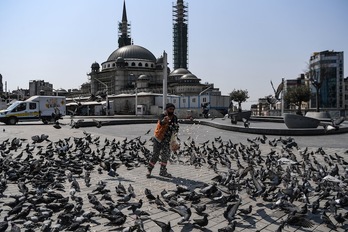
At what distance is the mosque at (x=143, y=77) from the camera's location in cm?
6362

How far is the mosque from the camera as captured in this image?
209 ft

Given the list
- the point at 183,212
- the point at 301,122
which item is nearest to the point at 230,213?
the point at 183,212

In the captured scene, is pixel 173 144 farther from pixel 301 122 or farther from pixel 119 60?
pixel 119 60

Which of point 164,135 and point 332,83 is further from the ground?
point 332,83

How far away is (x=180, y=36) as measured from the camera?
120500mm

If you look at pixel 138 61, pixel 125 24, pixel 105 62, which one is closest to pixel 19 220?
pixel 138 61

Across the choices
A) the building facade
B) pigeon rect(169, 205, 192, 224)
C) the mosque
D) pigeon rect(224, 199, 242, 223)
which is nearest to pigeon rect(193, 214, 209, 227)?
pigeon rect(169, 205, 192, 224)

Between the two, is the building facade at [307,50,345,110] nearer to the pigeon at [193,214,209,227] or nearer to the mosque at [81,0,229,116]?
the mosque at [81,0,229,116]

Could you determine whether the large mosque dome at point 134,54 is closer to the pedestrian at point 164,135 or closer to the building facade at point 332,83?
the building facade at point 332,83

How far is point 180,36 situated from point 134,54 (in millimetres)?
25729

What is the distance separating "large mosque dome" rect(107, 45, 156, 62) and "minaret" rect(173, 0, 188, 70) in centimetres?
1530

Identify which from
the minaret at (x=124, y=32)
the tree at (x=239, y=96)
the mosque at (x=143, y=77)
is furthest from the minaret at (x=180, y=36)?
the tree at (x=239, y=96)

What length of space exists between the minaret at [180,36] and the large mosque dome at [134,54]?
50.2ft

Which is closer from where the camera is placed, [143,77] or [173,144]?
[173,144]
